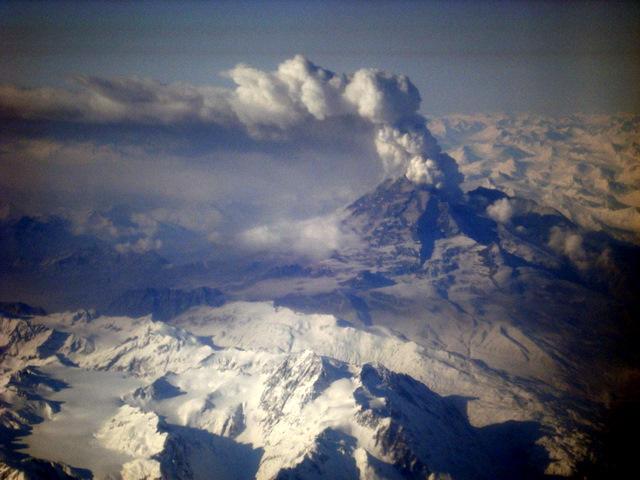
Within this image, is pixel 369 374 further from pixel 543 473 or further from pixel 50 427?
pixel 50 427

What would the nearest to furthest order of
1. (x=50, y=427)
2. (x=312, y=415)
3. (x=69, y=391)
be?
(x=312, y=415) < (x=50, y=427) < (x=69, y=391)

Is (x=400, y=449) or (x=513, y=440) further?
(x=513, y=440)

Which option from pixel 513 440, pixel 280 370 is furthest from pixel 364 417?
pixel 513 440

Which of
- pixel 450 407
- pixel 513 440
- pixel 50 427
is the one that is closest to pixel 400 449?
pixel 450 407

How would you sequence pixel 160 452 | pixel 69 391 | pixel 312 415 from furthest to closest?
pixel 69 391 < pixel 312 415 < pixel 160 452

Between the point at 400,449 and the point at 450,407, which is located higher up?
the point at 400,449

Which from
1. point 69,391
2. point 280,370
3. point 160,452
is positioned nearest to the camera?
point 160,452

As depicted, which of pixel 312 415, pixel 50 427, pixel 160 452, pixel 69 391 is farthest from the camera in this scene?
pixel 69 391

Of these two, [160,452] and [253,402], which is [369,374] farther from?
[160,452]

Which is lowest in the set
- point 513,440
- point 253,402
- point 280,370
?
point 513,440
